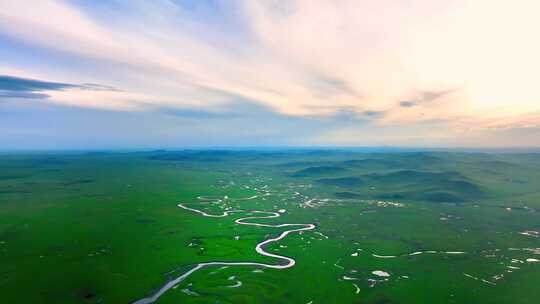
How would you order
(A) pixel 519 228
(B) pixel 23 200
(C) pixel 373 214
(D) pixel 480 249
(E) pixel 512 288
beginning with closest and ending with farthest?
(E) pixel 512 288 < (D) pixel 480 249 < (A) pixel 519 228 < (C) pixel 373 214 < (B) pixel 23 200

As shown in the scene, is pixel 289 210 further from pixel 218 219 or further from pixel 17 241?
pixel 17 241

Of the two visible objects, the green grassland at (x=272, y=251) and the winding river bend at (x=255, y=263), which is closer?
the green grassland at (x=272, y=251)

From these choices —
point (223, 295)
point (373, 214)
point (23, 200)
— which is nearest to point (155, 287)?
point (223, 295)

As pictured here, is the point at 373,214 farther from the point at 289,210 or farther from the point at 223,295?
the point at 223,295

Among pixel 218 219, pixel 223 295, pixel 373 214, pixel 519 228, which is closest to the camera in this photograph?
pixel 223 295

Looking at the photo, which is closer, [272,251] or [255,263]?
[255,263]

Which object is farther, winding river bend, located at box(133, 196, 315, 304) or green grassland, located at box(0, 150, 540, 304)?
winding river bend, located at box(133, 196, 315, 304)

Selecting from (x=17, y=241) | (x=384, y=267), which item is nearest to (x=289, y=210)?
(x=384, y=267)

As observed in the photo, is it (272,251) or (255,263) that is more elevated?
(255,263)

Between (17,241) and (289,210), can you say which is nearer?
(17,241)
